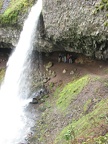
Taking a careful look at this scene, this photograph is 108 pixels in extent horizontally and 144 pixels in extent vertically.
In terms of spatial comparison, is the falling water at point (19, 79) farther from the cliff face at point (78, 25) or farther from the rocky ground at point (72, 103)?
the cliff face at point (78, 25)

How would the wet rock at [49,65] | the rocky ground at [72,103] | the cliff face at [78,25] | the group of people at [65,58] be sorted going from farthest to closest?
the wet rock at [49,65] < the group of people at [65,58] < the cliff face at [78,25] < the rocky ground at [72,103]

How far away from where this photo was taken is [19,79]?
28.0m

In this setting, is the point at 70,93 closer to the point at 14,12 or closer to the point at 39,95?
the point at 39,95

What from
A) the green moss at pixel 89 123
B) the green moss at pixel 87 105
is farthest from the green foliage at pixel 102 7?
the green moss at pixel 89 123

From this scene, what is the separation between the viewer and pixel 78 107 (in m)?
20.6

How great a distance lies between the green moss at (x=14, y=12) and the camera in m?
28.3

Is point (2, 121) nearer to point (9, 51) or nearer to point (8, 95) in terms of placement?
point (8, 95)

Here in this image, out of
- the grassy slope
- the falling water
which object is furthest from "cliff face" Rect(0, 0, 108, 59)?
the grassy slope

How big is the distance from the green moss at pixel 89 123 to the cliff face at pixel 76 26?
6377 millimetres

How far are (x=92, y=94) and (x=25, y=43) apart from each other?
10013mm

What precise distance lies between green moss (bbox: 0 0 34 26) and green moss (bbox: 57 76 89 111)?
338 inches

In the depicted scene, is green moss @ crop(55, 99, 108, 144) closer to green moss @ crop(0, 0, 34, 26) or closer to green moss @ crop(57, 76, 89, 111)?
green moss @ crop(57, 76, 89, 111)

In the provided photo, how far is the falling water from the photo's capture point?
2380 cm

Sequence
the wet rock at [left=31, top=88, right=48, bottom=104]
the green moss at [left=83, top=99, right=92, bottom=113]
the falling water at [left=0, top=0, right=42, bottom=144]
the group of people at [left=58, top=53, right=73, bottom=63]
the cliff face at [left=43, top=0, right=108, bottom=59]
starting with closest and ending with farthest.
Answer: the green moss at [left=83, top=99, right=92, bottom=113], the cliff face at [left=43, top=0, right=108, bottom=59], the falling water at [left=0, top=0, right=42, bottom=144], the wet rock at [left=31, top=88, right=48, bottom=104], the group of people at [left=58, top=53, right=73, bottom=63]
